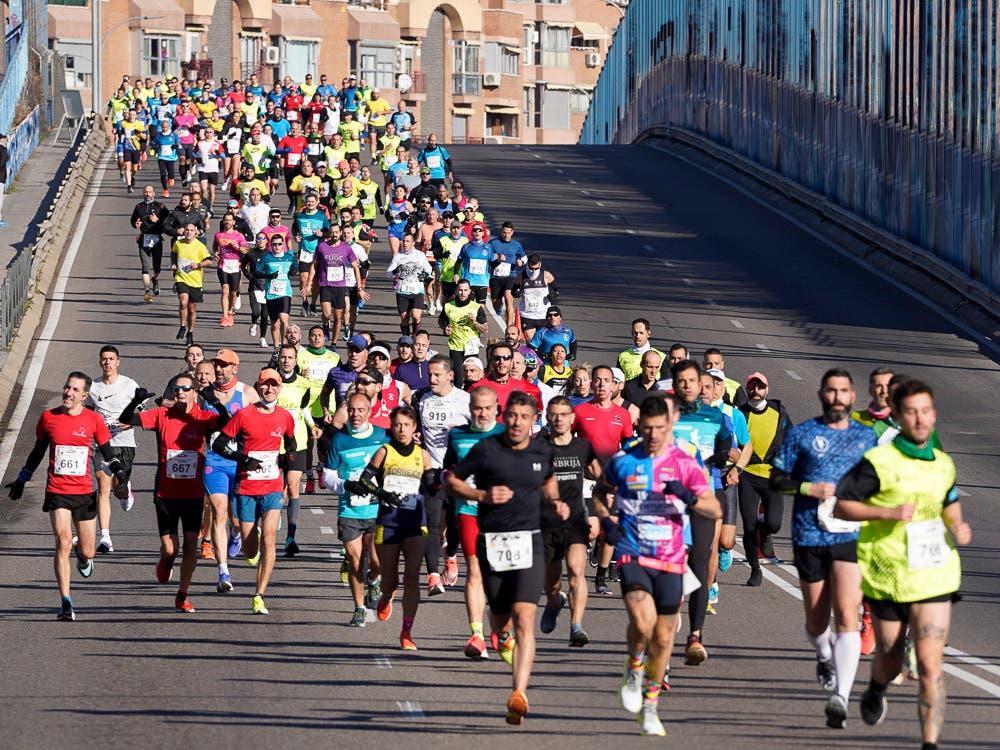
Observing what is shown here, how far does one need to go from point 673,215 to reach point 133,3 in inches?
2096

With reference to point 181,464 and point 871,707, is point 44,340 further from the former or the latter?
point 871,707

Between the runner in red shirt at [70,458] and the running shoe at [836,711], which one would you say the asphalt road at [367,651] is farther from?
the runner in red shirt at [70,458]

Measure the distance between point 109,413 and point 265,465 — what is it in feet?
11.8

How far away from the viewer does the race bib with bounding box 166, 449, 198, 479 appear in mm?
15188

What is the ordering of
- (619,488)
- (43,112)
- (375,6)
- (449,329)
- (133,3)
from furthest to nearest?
(375,6), (133,3), (43,112), (449,329), (619,488)

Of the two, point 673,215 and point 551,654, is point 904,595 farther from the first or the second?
point 673,215

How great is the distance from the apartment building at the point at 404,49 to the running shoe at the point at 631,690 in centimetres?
7697

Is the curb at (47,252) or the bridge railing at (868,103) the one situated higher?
the bridge railing at (868,103)

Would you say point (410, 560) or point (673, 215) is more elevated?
point (673, 215)

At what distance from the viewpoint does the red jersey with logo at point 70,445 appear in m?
15.3

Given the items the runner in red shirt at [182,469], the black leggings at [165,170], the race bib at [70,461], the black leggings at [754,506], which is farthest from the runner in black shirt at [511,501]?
the black leggings at [165,170]

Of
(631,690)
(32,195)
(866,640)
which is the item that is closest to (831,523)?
(631,690)

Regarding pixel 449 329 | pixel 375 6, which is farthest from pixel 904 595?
pixel 375 6

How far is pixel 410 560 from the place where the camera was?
13531 millimetres
